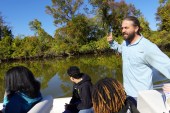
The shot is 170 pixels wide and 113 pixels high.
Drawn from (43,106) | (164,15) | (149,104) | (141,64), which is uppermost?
(164,15)

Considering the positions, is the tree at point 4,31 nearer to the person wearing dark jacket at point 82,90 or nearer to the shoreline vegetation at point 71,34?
the shoreline vegetation at point 71,34

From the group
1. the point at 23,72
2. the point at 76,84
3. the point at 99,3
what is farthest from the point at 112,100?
the point at 99,3

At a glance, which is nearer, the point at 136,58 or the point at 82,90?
the point at 136,58

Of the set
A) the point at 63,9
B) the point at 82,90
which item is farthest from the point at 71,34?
the point at 82,90

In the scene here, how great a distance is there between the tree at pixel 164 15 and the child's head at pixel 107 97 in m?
25.5

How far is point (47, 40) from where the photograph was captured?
1248 inches

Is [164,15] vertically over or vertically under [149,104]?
over

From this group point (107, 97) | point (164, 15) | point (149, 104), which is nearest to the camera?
point (107, 97)

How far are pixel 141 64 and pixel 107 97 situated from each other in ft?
3.04

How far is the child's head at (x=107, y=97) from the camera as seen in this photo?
1738mm

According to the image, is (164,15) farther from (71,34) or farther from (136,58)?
(136,58)

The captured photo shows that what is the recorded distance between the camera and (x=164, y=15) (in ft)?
87.6

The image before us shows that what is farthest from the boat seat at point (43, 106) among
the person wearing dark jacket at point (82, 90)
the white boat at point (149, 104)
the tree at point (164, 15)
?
the tree at point (164, 15)

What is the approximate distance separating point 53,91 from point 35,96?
7306 millimetres
